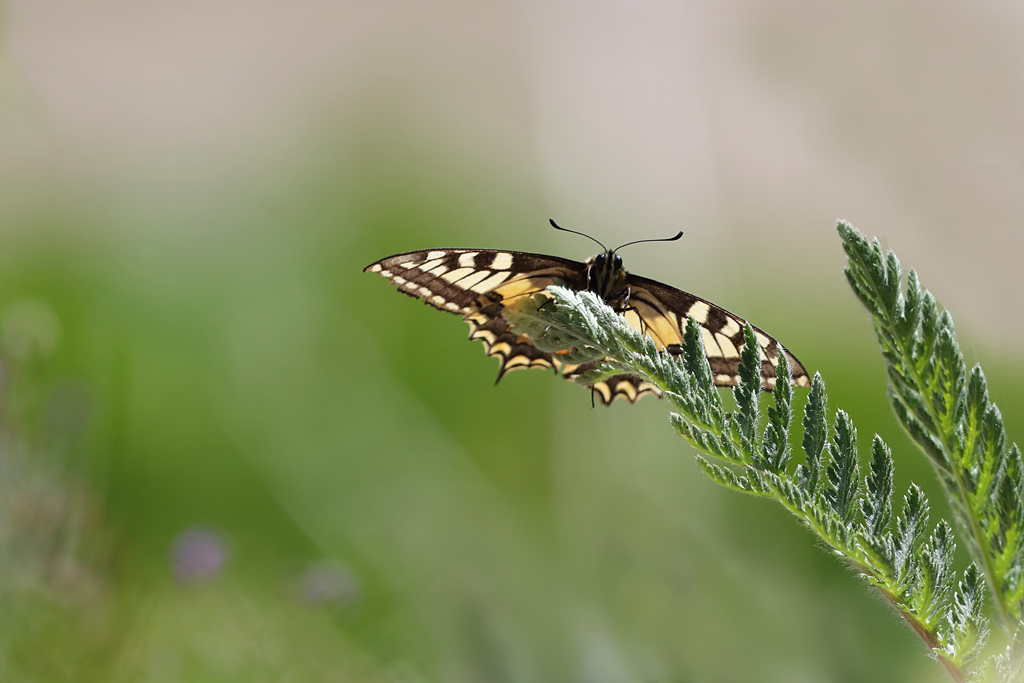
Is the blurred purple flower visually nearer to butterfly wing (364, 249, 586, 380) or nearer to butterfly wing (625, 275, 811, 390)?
butterfly wing (364, 249, 586, 380)

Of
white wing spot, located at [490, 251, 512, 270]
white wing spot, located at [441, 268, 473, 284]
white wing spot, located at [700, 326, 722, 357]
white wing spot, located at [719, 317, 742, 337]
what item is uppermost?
white wing spot, located at [490, 251, 512, 270]

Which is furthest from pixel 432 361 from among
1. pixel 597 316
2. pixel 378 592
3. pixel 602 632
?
pixel 597 316

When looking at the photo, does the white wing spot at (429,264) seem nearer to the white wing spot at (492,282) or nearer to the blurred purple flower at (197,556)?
the white wing spot at (492,282)

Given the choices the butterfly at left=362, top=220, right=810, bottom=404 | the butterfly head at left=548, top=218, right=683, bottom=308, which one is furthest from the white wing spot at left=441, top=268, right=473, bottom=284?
the butterfly head at left=548, top=218, right=683, bottom=308

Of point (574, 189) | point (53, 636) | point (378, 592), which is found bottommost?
point (378, 592)

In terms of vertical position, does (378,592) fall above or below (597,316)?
below

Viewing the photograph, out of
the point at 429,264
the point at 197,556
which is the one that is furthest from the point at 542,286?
the point at 197,556

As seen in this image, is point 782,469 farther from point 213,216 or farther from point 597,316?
point 213,216
